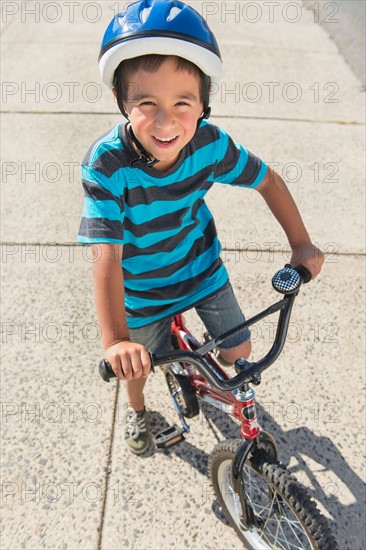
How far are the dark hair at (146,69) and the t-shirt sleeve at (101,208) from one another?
0.26 metres

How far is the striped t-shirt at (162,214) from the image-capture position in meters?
1.76

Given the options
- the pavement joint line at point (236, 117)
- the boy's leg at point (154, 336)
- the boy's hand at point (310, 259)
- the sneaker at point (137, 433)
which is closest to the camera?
the boy's hand at point (310, 259)

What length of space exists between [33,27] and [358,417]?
718 centimetres

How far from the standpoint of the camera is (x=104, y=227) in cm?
171

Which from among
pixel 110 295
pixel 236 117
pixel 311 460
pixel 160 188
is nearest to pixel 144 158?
pixel 160 188

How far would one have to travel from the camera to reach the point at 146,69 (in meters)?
1.62

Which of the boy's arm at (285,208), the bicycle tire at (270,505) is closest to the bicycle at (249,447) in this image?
the bicycle tire at (270,505)

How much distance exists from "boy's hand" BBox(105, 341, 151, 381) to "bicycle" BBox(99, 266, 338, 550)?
0.03 metres

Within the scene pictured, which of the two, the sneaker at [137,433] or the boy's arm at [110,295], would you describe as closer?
the boy's arm at [110,295]

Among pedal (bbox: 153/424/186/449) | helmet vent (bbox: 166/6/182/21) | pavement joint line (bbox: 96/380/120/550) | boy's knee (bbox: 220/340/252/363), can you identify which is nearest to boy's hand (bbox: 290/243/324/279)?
boy's knee (bbox: 220/340/252/363)

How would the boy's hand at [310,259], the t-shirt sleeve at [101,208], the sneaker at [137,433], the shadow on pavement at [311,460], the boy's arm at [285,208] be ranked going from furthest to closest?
the sneaker at [137,433] < the shadow on pavement at [311,460] < the boy's arm at [285,208] < the boy's hand at [310,259] < the t-shirt sleeve at [101,208]

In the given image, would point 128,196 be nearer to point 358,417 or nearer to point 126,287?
point 126,287

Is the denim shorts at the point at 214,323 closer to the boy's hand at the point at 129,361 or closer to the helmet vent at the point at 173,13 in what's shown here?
the boy's hand at the point at 129,361

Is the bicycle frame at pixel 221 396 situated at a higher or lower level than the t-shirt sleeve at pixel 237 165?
lower
